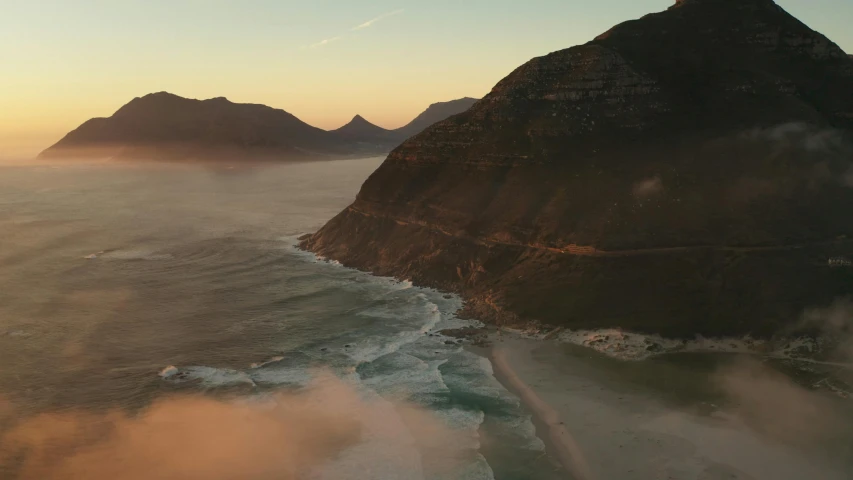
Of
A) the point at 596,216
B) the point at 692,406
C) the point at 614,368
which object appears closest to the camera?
the point at 692,406

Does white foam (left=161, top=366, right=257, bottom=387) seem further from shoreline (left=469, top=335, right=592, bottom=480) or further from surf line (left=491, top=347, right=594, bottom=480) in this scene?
surf line (left=491, top=347, right=594, bottom=480)

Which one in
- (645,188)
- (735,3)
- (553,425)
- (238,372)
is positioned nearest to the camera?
(553,425)

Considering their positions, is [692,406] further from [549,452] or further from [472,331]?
[472,331]

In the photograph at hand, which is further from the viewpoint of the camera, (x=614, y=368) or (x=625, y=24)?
(x=625, y=24)

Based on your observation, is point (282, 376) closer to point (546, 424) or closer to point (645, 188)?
point (546, 424)

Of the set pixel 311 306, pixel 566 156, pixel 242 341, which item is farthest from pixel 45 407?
pixel 566 156

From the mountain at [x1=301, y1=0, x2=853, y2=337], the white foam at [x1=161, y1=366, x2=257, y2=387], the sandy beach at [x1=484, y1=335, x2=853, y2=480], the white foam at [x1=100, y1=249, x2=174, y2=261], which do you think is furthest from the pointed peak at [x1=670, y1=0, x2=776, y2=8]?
the white foam at [x1=100, y1=249, x2=174, y2=261]

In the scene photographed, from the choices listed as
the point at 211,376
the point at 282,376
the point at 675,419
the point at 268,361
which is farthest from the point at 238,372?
the point at 675,419

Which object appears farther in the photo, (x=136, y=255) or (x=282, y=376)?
(x=136, y=255)
